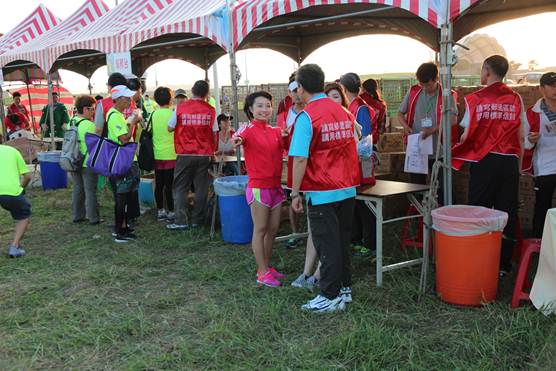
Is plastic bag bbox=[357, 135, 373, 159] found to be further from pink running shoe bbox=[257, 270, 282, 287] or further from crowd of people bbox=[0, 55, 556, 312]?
pink running shoe bbox=[257, 270, 282, 287]

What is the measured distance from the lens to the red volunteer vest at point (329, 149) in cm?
351

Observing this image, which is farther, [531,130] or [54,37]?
[54,37]

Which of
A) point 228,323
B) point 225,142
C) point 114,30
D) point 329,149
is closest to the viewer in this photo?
point 329,149

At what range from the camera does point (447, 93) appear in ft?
13.2

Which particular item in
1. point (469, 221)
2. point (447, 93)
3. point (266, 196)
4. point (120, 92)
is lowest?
point (469, 221)

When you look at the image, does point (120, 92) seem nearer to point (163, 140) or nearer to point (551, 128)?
point (163, 140)

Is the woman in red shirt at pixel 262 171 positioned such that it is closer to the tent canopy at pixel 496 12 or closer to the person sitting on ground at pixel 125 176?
the person sitting on ground at pixel 125 176

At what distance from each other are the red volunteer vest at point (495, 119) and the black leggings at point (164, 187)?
3.79 m

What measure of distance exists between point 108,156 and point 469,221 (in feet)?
11.9

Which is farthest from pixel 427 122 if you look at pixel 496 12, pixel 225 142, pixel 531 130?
Result: pixel 225 142

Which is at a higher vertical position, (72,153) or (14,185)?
(72,153)

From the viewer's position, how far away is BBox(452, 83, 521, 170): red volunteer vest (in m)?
4.04

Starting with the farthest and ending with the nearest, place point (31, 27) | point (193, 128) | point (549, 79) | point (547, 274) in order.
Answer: point (31, 27) → point (193, 128) → point (549, 79) → point (547, 274)

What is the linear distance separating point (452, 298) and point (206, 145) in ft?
11.2
